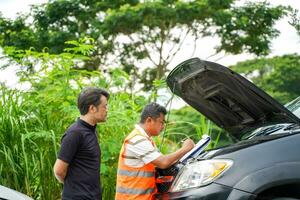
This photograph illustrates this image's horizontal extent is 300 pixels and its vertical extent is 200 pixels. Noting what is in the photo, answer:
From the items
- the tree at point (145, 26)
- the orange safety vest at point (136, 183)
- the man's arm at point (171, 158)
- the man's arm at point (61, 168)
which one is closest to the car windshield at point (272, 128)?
the man's arm at point (171, 158)

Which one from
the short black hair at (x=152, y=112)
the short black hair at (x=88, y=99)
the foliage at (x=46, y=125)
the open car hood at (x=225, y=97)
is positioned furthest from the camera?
the foliage at (x=46, y=125)

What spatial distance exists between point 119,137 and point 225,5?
49.1 ft

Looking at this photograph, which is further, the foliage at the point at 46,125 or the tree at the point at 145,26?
the tree at the point at 145,26

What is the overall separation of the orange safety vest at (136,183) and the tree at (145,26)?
16.3 metres

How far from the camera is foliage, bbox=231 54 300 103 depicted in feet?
80.1

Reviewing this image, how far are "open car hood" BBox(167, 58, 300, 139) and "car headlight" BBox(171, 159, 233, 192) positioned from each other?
1.87ft

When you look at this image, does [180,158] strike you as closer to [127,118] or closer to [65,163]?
[65,163]

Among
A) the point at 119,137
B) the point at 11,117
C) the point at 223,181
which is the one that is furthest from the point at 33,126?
the point at 223,181

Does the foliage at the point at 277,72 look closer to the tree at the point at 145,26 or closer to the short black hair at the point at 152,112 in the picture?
the tree at the point at 145,26

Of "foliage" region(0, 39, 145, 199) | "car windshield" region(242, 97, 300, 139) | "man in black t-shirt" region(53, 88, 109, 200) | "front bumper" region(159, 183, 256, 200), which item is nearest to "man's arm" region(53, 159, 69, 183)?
"man in black t-shirt" region(53, 88, 109, 200)

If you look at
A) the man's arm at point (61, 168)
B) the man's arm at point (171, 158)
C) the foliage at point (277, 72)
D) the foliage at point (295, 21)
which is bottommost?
A: the man's arm at point (61, 168)

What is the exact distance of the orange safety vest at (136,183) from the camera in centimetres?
507

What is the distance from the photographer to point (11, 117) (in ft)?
25.4

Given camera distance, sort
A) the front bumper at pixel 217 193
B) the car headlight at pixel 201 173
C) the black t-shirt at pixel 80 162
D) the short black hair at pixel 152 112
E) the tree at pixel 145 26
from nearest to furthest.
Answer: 1. the front bumper at pixel 217 193
2. the car headlight at pixel 201 173
3. the black t-shirt at pixel 80 162
4. the short black hair at pixel 152 112
5. the tree at pixel 145 26
